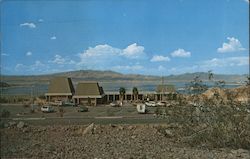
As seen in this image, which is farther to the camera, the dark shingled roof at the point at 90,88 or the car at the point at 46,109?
the car at the point at 46,109

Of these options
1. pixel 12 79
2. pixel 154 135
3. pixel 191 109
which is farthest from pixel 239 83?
pixel 12 79

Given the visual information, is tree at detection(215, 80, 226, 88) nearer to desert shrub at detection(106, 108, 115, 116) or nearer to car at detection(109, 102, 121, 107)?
car at detection(109, 102, 121, 107)

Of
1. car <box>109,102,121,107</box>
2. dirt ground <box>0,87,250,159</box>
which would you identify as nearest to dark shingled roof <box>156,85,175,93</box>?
dirt ground <box>0,87,250,159</box>

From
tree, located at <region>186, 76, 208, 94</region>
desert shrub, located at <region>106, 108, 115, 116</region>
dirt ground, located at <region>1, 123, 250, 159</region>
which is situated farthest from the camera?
desert shrub, located at <region>106, 108, 115, 116</region>

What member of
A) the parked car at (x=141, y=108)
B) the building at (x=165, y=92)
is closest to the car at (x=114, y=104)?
the parked car at (x=141, y=108)

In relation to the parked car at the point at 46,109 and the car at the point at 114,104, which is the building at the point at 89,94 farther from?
the parked car at the point at 46,109
